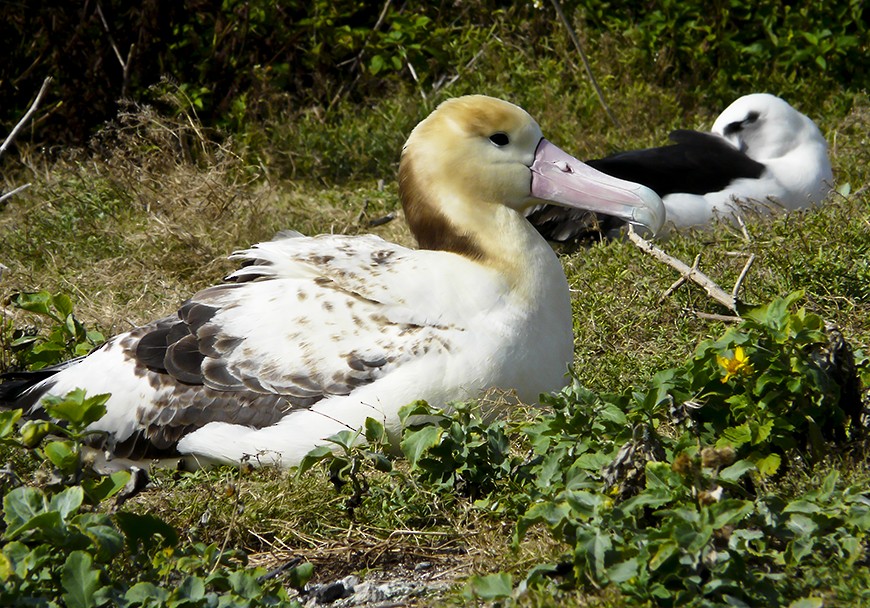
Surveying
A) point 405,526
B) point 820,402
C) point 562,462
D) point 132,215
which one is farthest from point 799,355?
point 132,215

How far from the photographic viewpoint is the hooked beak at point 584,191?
4668mm

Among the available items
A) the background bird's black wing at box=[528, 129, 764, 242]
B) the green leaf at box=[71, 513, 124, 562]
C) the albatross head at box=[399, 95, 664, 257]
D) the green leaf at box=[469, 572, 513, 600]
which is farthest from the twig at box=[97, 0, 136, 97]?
the green leaf at box=[469, 572, 513, 600]

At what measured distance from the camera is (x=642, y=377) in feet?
15.3

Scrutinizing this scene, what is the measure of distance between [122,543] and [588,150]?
5.36m

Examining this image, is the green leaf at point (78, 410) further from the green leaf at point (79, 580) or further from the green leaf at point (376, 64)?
the green leaf at point (376, 64)

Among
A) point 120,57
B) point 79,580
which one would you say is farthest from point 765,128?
point 79,580

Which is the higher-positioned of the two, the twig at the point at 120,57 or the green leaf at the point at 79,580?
the green leaf at the point at 79,580

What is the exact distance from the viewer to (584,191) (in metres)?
4.75

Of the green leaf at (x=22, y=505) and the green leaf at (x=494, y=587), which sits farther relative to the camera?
the green leaf at (x=22, y=505)

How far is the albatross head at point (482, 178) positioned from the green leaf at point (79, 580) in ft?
6.55

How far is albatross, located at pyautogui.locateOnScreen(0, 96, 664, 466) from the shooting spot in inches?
162

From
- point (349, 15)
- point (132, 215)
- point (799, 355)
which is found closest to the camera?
point (799, 355)

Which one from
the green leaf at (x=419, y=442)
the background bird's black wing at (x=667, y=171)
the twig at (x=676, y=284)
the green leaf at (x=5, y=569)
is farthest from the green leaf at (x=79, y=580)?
the background bird's black wing at (x=667, y=171)

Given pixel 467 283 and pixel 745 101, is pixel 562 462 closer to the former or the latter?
pixel 467 283
